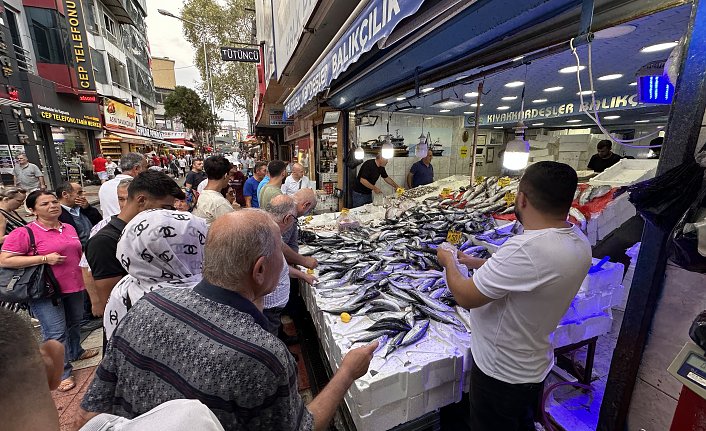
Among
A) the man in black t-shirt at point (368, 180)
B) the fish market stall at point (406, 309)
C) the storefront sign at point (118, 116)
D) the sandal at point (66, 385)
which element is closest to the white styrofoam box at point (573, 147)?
the man in black t-shirt at point (368, 180)

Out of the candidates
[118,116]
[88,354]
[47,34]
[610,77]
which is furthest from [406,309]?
[118,116]

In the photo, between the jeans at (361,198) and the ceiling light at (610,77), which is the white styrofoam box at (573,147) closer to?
the ceiling light at (610,77)

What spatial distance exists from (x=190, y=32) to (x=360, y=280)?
38.3 meters

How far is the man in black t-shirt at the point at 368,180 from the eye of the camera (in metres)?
7.90

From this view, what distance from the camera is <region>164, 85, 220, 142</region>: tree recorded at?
36.8 m

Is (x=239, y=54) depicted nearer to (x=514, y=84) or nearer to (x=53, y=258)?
(x=514, y=84)

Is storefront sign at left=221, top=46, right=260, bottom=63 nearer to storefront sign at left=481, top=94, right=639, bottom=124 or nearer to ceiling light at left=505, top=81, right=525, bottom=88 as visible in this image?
ceiling light at left=505, top=81, right=525, bottom=88

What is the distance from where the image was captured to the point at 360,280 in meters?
3.49

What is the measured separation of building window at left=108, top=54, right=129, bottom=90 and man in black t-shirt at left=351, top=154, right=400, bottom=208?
1080 inches

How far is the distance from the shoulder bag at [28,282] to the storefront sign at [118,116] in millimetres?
24328

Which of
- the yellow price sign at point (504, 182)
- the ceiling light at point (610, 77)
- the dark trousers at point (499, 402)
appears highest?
the ceiling light at point (610, 77)

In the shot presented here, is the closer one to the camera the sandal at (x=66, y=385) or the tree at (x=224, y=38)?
the sandal at (x=66, y=385)

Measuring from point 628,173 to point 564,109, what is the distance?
693 cm

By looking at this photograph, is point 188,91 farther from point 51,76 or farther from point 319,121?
point 319,121
